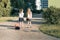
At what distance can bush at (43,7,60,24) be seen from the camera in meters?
19.8

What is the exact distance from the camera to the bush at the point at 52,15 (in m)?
19.8

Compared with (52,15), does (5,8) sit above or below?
above

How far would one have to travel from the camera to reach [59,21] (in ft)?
65.7

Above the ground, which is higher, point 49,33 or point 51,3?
point 51,3

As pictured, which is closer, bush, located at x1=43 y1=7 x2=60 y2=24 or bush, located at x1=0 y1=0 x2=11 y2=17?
bush, located at x1=43 y1=7 x2=60 y2=24

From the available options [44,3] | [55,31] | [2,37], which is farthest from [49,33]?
[44,3]

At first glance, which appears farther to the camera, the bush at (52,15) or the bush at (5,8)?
the bush at (5,8)

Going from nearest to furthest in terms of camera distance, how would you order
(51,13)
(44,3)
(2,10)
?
(51,13) < (2,10) < (44,3)

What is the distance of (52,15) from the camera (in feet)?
65.4

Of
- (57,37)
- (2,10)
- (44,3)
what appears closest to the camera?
(57,37)

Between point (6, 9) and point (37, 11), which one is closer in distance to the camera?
point (6, 9)

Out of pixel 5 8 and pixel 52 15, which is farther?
pixel 5 8

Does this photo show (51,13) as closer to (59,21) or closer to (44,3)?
(59,21)

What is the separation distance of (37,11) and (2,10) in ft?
27.8
